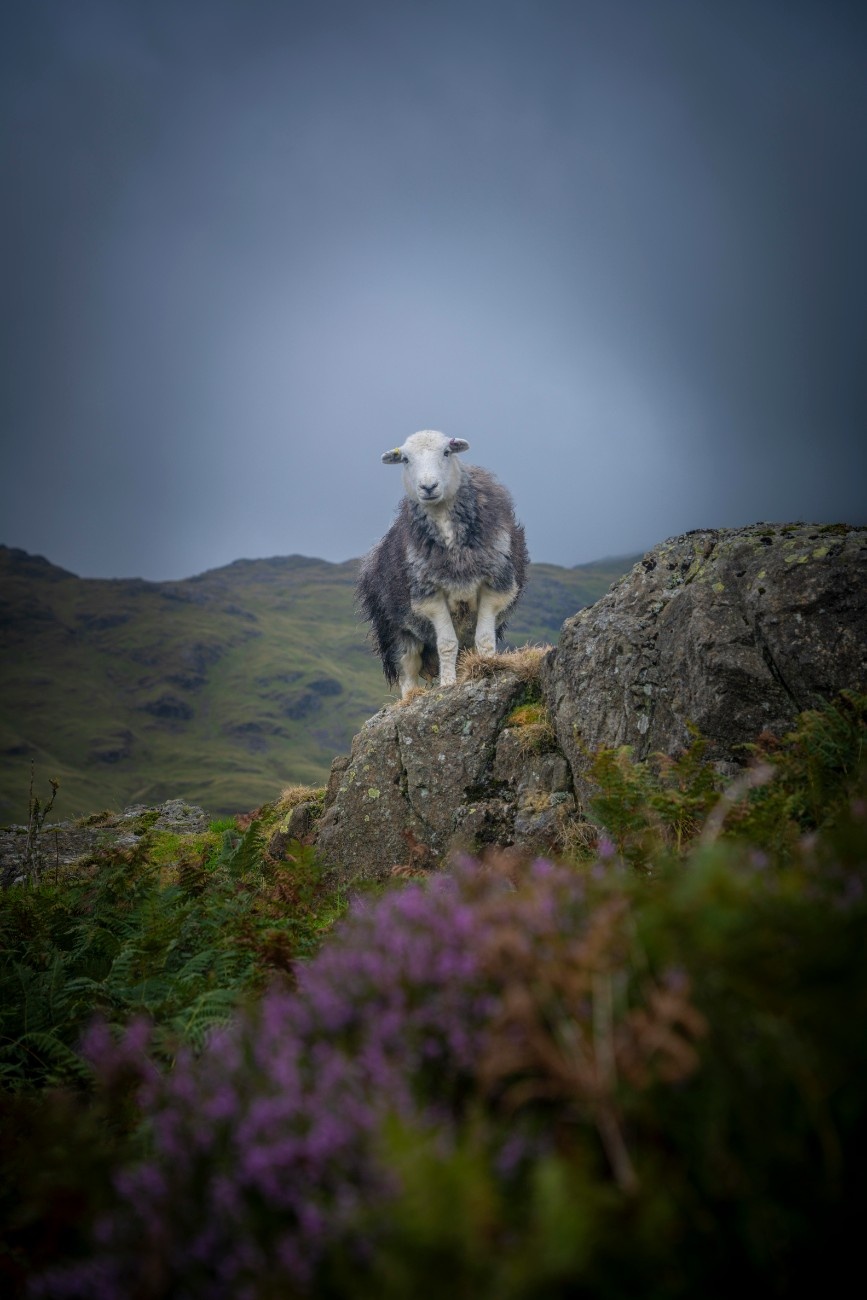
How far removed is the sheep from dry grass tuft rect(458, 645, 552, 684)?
69 centimetres

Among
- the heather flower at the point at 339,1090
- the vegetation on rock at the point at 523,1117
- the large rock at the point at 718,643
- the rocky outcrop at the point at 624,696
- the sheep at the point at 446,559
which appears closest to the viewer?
→ the vegetation on rock at the point at 523,1117

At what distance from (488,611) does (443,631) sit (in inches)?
36.7

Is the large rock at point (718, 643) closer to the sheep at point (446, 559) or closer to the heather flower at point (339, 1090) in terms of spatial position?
the sheep at point (446, 559)

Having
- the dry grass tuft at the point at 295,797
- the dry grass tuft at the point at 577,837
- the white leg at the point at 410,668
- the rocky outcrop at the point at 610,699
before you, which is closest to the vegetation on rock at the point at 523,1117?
the rocky outcrop at the point at 610,699

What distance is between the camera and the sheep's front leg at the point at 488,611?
1230cm

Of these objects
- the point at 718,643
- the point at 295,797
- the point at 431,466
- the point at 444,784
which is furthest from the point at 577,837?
the point at 295,797

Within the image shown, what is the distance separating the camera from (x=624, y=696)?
25.7ft

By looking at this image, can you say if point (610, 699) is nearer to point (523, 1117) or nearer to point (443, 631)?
point (443, 631)

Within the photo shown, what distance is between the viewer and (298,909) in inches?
246

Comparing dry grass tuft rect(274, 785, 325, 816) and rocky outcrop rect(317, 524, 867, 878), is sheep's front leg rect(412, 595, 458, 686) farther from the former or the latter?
dry grass tuft rect(274, 785, 325, 816)

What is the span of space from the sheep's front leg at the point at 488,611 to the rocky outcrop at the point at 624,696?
183 centimetres

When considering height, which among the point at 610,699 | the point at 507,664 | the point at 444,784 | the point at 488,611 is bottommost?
the point at 444,784

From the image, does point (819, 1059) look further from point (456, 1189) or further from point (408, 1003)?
point (408, 1003)

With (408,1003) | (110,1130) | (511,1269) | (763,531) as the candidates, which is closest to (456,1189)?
(511,1269)
